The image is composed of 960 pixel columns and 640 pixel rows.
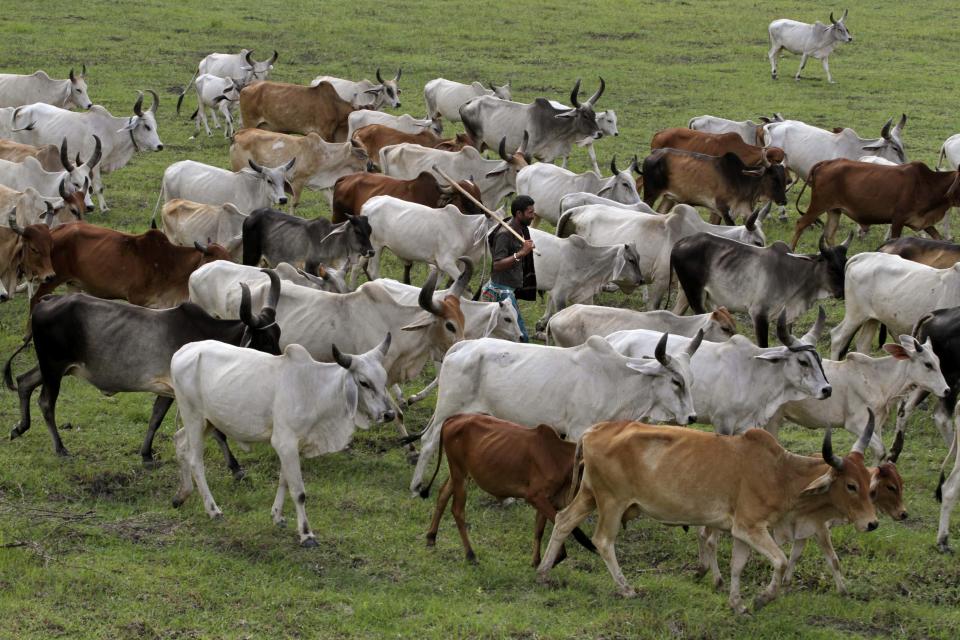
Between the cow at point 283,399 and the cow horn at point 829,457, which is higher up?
the cow horn at point 829,457

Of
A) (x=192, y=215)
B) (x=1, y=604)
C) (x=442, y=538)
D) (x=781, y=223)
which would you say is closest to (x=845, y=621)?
(x=442, y=538)

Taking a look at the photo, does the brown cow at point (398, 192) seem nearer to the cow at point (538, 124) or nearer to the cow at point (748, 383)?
the cow at point (538, 124)

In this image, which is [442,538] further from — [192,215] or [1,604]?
[192,215]

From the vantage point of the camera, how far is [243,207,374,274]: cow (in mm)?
12461

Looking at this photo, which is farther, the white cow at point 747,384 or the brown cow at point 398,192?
the brown cow at point 398,192

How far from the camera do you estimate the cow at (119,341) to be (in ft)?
30.6

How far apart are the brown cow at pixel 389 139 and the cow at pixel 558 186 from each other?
1.74 m

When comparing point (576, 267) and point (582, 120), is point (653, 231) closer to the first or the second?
point (576, 267)

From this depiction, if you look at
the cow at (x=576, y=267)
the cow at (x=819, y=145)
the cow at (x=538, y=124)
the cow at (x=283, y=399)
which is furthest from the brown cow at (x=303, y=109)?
the cow at (x=283, y=399)

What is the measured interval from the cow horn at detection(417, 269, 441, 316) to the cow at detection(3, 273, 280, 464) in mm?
1096

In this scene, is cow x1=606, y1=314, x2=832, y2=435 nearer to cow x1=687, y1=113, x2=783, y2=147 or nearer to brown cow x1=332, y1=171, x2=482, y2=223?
brown cow x1=332, y1=171, x2=482, y2=223

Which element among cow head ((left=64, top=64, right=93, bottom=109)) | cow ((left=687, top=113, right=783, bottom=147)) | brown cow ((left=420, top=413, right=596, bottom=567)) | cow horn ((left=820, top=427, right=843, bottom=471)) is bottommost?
cow head ((left=64, top=64, right=93, bottom=109))

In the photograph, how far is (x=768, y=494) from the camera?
748 centimetres

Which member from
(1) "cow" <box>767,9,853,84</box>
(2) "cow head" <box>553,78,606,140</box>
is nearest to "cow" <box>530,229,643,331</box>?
(2) "cow head" <box>553,78,606,140</box>
